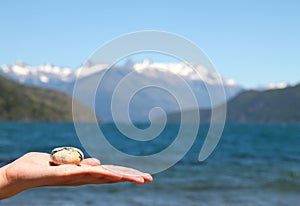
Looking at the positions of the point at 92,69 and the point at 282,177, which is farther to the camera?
the point at 282,177

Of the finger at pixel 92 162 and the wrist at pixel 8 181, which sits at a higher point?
the finger at pixel 92 162

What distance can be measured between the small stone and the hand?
31 cm

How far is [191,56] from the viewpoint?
12.7 ft

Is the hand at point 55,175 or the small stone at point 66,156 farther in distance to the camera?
the small stone at point 66,156

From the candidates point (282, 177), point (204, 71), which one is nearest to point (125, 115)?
point (204, 71)

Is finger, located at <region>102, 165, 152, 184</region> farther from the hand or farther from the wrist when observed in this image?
the wrist

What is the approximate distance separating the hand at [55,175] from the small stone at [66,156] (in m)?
0.31

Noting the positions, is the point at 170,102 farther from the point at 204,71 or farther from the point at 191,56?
the point at 191,56

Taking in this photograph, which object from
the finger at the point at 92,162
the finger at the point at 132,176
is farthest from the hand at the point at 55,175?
the finger at the point at 92,162

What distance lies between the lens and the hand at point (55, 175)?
3596mm

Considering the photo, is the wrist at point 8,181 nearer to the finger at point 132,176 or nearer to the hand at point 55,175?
the hand at point 55,175

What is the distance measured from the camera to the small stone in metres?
4.45

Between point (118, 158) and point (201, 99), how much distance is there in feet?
3.45

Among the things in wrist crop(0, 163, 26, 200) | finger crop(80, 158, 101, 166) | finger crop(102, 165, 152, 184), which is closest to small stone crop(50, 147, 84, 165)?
finger crop(80, 158, 101, 166)
